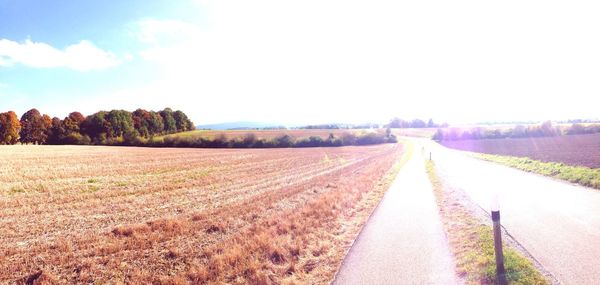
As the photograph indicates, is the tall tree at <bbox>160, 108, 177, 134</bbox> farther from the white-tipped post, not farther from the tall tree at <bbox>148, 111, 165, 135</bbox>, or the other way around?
the white-tipped post

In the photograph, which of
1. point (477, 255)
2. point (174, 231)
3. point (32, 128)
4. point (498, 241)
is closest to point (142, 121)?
point (32, 128)

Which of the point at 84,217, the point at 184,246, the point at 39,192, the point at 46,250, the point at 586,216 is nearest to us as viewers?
the point at 46,250

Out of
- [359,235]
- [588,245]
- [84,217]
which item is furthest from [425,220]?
[84,217]

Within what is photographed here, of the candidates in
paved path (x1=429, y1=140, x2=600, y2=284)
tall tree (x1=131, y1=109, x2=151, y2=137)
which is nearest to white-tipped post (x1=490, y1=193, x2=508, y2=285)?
paved path (x1=429, y1=140, x2=600, y2=284)

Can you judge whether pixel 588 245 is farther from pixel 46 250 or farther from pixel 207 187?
pixel 207 187

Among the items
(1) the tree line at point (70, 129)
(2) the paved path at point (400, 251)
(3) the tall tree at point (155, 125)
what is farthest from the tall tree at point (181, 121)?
(2) the paved path at point (400, 251)

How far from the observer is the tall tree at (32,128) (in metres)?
84.1

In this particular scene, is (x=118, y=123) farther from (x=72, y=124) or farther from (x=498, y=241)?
(x=498, y=241)

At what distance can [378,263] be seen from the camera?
716cm

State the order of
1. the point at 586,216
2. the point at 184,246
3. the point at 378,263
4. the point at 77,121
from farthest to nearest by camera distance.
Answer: the point at 77,121 → the point at 586,216 → the point at 184,246 → the point at 378,263

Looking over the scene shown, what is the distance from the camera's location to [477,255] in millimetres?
7312

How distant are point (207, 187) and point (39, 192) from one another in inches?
302

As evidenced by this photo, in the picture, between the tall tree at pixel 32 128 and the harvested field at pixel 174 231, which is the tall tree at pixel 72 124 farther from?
the harvested field at pixel 174 231

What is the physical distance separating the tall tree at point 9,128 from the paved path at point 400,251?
313ft
